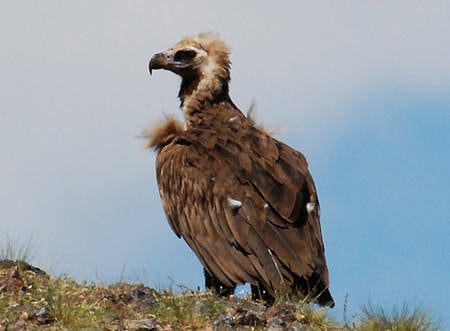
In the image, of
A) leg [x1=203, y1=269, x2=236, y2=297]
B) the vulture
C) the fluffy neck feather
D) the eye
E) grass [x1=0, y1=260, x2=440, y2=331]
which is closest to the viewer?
grass [x1=0, y1=260, x2=440, y2=331]

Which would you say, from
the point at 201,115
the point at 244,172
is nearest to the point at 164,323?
the point at 244,172

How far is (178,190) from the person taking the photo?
13.5 meters

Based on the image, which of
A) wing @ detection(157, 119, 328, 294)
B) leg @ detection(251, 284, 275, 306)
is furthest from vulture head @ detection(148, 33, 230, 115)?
leg @ detection(251, 284, 275, 306)

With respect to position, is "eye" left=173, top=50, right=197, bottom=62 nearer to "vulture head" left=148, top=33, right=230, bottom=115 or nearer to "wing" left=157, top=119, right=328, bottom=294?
"vulture head" left=148, top=33, right=230, bottom=115

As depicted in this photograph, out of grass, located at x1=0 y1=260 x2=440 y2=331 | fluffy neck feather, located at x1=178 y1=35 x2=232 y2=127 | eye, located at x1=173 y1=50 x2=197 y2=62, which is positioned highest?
eye, located at x1=173 y1=50 x2=197 y2=62

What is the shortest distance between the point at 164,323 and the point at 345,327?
1.72 metres

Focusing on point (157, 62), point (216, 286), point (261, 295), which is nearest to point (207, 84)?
point (157, 62)

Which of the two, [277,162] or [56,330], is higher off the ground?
[277,162]

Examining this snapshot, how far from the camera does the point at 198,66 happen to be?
15398 mm

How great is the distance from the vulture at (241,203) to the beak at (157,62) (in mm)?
1312

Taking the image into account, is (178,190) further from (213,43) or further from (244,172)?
(213,43)

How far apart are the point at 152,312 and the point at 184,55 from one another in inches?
225

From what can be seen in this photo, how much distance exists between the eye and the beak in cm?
17

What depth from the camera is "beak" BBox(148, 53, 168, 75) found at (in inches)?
617
